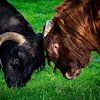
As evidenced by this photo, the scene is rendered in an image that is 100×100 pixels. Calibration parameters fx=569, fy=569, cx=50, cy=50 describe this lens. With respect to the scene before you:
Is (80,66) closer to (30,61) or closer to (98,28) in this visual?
(98,28)

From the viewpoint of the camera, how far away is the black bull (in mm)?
9734

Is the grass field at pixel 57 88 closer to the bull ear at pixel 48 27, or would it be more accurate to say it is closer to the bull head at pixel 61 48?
the bull head at pixel 61 48

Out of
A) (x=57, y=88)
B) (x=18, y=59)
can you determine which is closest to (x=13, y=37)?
(x=18, y=59)

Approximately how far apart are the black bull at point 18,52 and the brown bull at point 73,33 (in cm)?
308

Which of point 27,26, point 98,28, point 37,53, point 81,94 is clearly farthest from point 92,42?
point 27,26

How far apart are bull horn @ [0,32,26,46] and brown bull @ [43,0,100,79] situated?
3.35m

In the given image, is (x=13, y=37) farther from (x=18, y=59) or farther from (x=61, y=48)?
(x=61, y=48)

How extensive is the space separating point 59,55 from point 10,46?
3866 millimetres

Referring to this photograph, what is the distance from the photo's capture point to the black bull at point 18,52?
9.73 metres

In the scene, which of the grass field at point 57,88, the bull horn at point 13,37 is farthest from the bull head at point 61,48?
the bull horn at point 13,37

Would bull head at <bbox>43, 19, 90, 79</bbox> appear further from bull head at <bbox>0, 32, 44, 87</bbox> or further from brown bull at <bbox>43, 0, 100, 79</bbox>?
bull head at <bbox>0, 32, 44, 87</bbox>

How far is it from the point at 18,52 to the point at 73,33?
3.82m

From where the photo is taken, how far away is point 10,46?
10.2 metres

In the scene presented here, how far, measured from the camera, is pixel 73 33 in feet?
20.3
